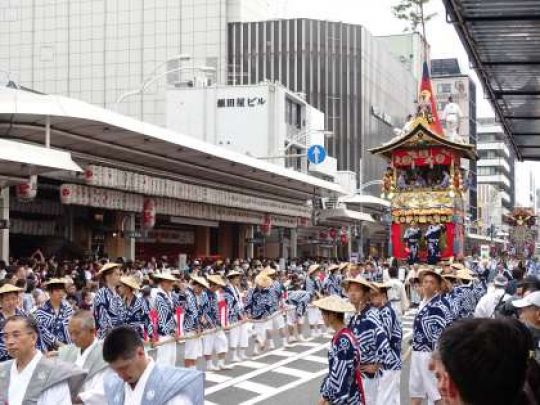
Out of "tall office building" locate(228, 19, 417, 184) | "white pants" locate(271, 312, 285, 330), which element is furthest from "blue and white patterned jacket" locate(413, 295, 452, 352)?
"tall office building" locate(228, 19, 417, 184)

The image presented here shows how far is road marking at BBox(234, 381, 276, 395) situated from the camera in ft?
39.8

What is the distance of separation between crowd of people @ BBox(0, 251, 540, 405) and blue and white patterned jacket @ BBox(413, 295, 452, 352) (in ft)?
0.04

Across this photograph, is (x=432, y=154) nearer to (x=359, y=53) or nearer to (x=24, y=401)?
(x=24, y=401)

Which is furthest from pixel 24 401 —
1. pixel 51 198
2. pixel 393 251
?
pixel 393 251

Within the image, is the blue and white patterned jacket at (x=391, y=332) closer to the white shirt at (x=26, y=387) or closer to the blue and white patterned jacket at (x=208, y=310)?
the white shirt at (x=26, y=387)

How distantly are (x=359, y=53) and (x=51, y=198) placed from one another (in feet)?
156

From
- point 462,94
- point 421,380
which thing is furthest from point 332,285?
point 462,94

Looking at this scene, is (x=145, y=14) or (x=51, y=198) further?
(x=145, y=14)

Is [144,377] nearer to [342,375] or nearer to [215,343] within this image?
[342,375]

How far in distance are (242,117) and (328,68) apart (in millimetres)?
20788

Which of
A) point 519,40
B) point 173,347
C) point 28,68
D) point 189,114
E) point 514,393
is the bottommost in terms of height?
point 173,347

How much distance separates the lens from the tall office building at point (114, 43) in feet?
219

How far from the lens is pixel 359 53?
72500mm

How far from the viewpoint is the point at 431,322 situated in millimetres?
9367
